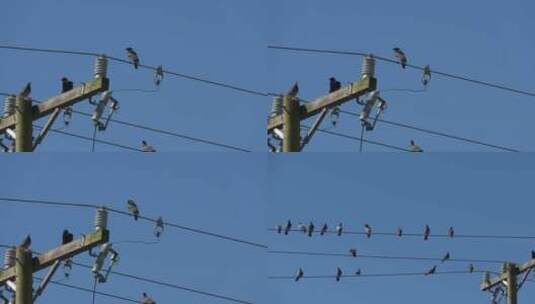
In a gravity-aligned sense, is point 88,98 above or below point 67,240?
above

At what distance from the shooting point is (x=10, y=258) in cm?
2773

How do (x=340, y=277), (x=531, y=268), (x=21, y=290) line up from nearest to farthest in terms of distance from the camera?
(x=21, y=290)
(x=531, y=268)
(x=340, y=277)

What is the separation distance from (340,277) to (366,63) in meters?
7.18

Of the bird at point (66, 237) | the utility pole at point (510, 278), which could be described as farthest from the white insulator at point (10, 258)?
the utility pole at point (510, 278)

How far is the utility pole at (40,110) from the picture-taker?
28422 mm

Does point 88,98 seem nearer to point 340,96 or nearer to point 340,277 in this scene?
A: point 340,96

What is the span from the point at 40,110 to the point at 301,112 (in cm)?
327

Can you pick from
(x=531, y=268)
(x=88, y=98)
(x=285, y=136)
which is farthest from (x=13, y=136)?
(x=531, y=268)

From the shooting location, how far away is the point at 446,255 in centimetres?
3647

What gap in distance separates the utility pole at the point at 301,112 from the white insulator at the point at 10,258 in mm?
3581

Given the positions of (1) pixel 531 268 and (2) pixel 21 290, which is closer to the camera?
(2) pixel 21 290

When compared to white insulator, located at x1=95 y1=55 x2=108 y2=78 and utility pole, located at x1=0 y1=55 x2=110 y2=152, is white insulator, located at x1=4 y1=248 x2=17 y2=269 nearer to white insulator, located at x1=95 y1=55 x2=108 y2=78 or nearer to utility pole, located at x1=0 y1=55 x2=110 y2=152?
utility pole, located at x1=0 y1=55 x2=110 y2=152

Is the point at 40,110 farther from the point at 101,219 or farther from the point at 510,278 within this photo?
the point at 510,278

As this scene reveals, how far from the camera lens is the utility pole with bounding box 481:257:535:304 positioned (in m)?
31.9
